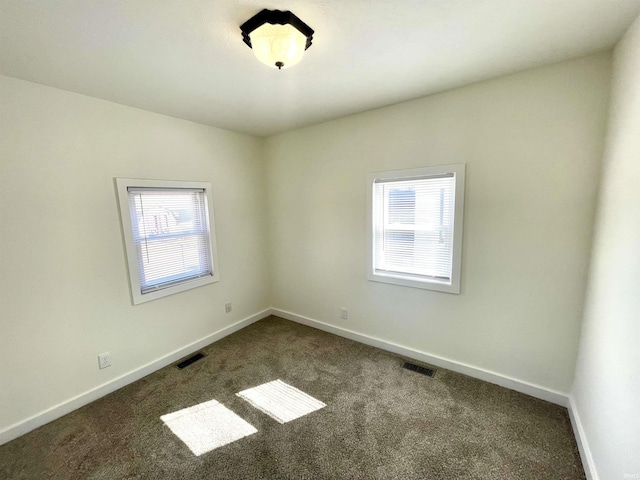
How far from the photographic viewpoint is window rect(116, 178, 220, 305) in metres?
2.27

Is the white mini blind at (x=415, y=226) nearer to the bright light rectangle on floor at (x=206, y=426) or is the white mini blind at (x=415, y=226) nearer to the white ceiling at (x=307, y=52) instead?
the white ceiling at (x=307, y=52)

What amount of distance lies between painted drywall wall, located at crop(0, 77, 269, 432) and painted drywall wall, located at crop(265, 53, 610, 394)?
1.74 m

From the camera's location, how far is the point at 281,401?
2021 millimetres

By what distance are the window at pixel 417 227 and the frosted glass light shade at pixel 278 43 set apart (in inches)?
56.1

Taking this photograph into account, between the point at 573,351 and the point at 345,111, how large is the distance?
2.69m

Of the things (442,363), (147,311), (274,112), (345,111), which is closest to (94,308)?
(147,311)

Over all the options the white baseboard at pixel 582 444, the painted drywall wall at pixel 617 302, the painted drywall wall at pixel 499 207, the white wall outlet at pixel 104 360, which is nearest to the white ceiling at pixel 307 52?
the painted drywall wall at pixel 499 207

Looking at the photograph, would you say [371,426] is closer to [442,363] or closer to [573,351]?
[442,363]

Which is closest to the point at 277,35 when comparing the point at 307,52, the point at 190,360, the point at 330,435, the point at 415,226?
the point at 307,52

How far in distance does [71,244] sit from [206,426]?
5.55ft

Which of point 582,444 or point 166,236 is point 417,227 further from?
point 166,236

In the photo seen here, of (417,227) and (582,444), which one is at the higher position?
(417,227)

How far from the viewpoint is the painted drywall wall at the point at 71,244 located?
1.71 meters

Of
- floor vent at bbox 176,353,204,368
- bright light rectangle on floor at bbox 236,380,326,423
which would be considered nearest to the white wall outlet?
floor vent at bbox 176,353,204,368
